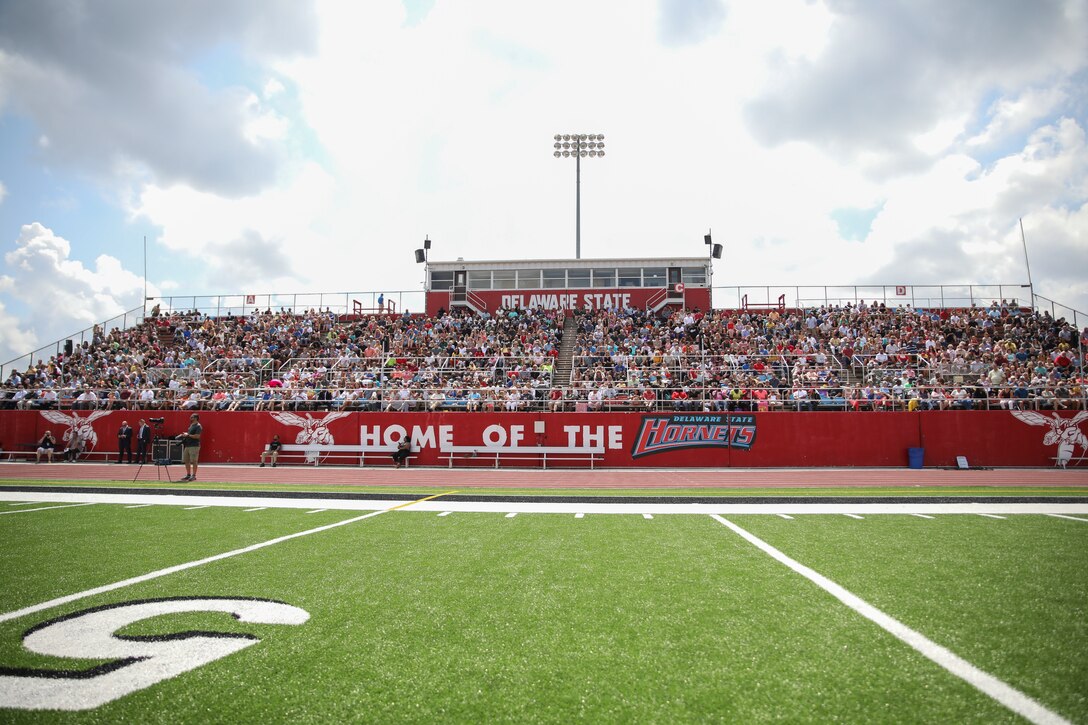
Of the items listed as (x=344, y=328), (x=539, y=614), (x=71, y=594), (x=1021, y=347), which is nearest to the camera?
(x=539, y=614)

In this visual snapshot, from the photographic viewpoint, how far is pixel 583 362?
2873cm

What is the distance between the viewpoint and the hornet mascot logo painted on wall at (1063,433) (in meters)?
20.5

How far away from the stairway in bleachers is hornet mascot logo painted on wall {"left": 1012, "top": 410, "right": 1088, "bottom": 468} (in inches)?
694

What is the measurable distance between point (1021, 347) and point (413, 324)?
30.7m

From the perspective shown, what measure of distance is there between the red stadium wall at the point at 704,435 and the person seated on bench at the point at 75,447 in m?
4.04

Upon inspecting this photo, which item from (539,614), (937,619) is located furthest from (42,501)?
(937,619)

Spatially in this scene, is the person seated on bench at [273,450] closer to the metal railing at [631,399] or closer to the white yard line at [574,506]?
the metal railing at [631,399]

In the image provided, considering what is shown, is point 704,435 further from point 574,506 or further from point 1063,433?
point 1063,433

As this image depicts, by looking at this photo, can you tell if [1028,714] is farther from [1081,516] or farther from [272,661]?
[1081,516]

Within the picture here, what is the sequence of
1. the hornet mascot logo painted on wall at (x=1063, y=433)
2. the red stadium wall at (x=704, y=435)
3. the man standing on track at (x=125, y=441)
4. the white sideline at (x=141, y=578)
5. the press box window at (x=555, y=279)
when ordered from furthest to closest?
the press box window at (x=555, y=279), the man standing on track at (x=125, y=441), the red stadium wall at (x=704, y=435), the hornet mascot logo painted on wall at (x=1063, y=433), the white sideline at (x=141, y=578)

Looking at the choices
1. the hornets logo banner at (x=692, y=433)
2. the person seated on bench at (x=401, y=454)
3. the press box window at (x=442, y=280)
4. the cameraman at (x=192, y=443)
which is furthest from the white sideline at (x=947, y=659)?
the press box window at (x=442, y=280)

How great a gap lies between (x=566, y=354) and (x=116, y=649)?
28.1m

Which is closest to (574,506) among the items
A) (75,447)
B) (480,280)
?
(75,447)

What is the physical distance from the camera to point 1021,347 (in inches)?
1030
